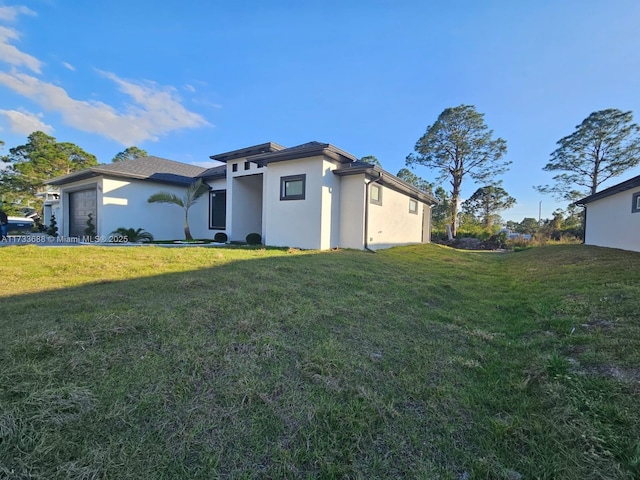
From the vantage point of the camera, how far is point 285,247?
1022 centimetres

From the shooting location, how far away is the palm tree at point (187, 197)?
12375 millimetres

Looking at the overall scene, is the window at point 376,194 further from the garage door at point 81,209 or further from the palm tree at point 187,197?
the garage door at point 81,209

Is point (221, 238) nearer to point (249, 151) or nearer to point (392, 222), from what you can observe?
point (249, 151)

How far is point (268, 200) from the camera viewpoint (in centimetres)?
1088

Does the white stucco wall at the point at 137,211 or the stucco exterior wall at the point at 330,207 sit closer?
the stucco exterior wall at the point at 330,207

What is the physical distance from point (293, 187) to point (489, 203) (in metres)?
27.3

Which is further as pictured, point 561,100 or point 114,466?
point 561,100

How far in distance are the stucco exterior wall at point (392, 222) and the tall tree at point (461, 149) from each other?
12.3 meters

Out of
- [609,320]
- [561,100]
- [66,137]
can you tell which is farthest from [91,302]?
[66,137]

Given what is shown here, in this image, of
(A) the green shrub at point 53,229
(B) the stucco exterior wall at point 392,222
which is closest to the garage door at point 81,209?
(A) the green shrub at point 53,229

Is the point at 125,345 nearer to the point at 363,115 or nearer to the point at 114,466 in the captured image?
the point at 114,466

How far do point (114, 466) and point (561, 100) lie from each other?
17.9 m

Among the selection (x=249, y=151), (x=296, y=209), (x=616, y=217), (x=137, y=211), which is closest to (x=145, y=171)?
(x=137, y=211)

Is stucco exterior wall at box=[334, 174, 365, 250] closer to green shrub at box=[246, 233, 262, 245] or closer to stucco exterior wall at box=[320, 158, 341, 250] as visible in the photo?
stucco exterior wall at box=[320, 158, 341, 250]
